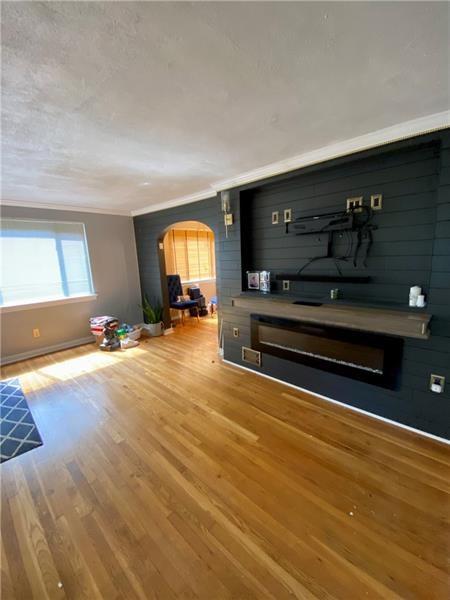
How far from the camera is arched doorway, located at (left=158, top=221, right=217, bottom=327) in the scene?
5.92m

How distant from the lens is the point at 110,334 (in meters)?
4.29

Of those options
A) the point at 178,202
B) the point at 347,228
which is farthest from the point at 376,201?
the point at 178,202

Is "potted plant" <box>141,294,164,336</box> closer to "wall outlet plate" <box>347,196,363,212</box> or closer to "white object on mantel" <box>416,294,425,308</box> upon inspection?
"wall outlet plate" <box>347,196,363,212</box>

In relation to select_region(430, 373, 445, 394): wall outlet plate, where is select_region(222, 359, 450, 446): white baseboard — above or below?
below

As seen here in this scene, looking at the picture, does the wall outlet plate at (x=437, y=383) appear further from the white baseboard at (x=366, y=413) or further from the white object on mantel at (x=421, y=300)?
the white object on mantel at (x=421, y=300)

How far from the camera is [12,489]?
A: 1.72 m

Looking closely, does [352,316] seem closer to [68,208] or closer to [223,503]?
[223,503]

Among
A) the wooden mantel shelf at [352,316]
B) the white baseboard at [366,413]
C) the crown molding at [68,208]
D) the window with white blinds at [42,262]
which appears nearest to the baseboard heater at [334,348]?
the wooden mantel shelf at [352,316]

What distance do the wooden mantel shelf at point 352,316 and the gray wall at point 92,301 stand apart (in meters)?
3.08

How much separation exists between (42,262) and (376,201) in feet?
15.0

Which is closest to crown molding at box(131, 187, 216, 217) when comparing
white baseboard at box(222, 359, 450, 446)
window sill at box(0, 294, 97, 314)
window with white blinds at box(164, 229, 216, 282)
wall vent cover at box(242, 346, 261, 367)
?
window with white blinds at box(164, 229, 216, 282)

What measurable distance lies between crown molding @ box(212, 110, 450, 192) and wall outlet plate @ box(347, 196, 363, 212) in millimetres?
378

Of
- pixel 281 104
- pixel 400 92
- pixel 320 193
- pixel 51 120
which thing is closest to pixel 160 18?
pixel 281 104

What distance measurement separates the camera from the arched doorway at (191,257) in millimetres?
5918
